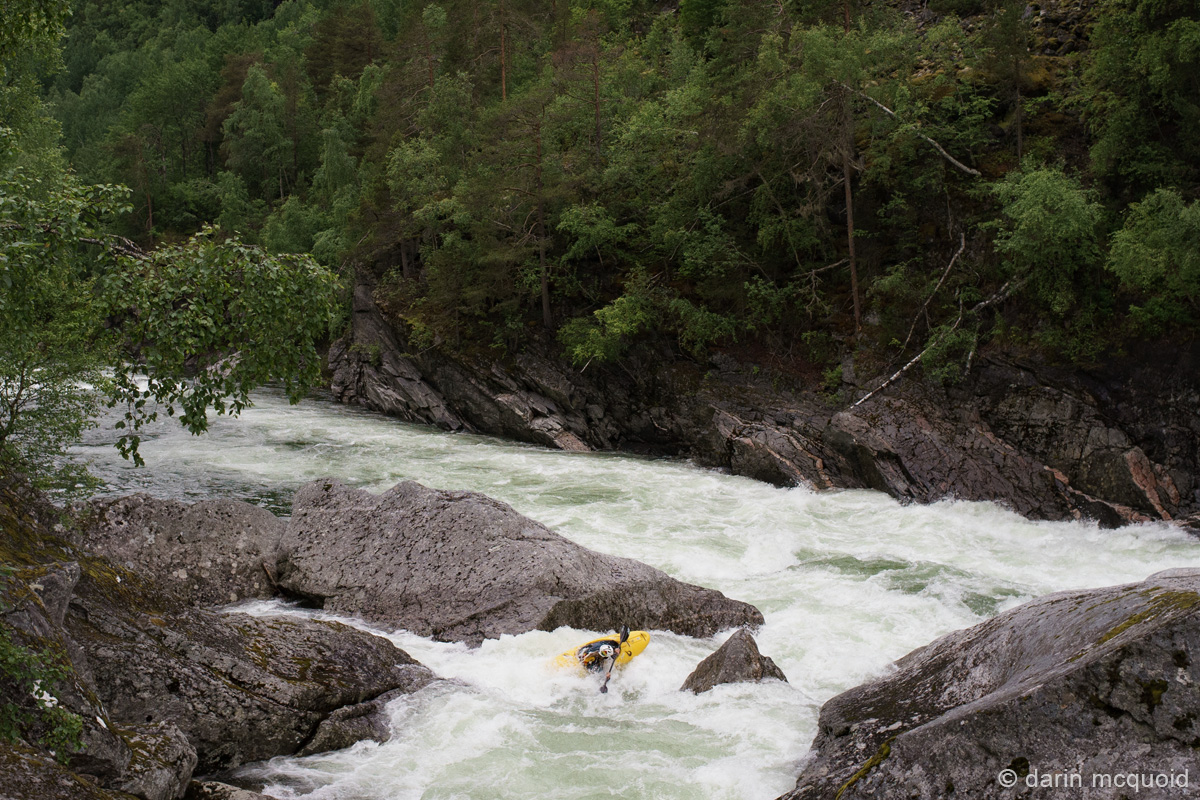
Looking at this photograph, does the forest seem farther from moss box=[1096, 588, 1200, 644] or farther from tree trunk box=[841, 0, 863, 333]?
moss box=[1096, 588, 1200, 644]

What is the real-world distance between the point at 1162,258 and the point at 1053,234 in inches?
99.0

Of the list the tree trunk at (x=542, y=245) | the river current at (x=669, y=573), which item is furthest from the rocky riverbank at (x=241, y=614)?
the tree trunk at (x=542, y=245)

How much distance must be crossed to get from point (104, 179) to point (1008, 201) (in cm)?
5845

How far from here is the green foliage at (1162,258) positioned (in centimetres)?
1491

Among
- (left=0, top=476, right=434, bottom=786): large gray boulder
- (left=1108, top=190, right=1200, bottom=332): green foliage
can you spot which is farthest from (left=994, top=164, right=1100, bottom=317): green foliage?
(left=0, top=476, right=434, bottom=786): large gray boulder

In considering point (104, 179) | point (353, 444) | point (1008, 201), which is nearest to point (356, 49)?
point (104, 179)

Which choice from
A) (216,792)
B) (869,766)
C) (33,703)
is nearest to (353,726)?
(216,792)

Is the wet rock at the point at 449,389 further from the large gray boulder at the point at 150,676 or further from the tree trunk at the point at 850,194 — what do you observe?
the large gray boulder at the point at 150,676

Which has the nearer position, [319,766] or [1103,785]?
[1103,785]

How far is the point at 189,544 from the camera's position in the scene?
1135 cm

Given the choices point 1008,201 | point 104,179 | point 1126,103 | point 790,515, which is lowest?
point 790,515

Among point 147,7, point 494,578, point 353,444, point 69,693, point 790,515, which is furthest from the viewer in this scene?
point 147,7

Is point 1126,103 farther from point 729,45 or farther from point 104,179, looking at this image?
point 104,179

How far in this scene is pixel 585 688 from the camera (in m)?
8.62
